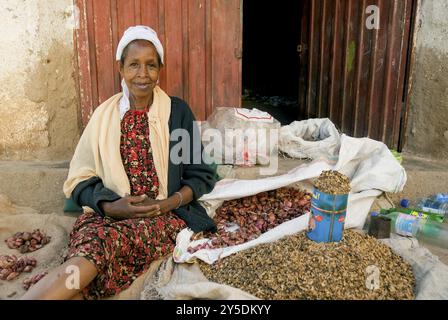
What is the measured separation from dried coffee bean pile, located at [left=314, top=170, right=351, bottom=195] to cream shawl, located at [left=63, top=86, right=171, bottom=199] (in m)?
0.97

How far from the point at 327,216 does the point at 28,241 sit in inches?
74.3

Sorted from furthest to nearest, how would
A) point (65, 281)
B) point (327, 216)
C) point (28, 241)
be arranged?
point (28, 241), point (327, 216), point (65, 281)

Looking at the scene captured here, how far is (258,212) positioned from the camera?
3.19 metres

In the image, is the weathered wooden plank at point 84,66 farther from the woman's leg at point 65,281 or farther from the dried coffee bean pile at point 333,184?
the dried coffee bean pile at point 333,184

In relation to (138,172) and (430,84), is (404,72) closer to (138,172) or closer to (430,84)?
(430,84)

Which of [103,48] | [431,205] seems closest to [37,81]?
[103,48]

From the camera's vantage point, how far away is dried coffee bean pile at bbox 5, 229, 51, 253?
282 centimetres

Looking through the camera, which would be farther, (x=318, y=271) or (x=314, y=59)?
(x=314, y=59)

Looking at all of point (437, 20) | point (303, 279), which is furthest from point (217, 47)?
point (303, 279)

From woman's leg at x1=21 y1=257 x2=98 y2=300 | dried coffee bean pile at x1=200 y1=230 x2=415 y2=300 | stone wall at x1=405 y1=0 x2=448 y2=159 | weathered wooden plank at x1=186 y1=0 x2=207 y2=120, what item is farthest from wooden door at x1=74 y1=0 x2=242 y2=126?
woman's leg at x1=21 y1=257 x2=98 y2=300

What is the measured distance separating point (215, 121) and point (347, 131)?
1.51 m

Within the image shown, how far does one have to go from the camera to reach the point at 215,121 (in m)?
3.66

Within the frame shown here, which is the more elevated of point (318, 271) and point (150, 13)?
point (150, 13)

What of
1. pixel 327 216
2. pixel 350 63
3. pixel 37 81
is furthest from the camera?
pixel 350 63
